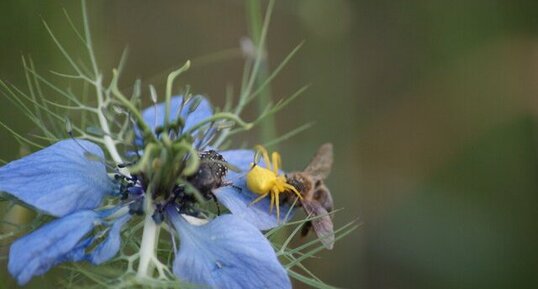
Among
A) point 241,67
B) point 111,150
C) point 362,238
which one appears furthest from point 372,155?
point 111,150

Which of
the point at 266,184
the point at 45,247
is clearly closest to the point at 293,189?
the point at 266,184

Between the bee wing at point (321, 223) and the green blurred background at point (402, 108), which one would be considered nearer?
the bee wing at point (321, 223)

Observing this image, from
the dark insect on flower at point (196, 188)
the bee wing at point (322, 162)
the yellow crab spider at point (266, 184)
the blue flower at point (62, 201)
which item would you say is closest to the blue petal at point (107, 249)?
the blue flower at point (62, 201)

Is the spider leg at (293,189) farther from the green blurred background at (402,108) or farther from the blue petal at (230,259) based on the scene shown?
the green blurred background at (402,108)

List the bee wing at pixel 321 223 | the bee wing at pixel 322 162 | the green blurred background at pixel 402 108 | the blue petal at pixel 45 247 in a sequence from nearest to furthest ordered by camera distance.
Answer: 1. the blue petal at pixel 45 247
2. the bee wing at pixel 321 223
3. the bee wing at pixel 322 162
4. the green blurred background at pixel 402 108

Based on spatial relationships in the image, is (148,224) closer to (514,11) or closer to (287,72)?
(287,72)

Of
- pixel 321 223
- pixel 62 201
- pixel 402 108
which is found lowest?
pixel 402 108

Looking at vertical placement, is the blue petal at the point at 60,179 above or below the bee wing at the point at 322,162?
above

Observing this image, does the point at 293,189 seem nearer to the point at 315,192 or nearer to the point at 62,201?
the point at 315,192
